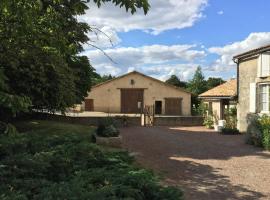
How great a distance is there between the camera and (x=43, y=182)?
566cm

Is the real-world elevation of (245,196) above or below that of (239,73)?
below

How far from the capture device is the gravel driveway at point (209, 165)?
9594 millimetres

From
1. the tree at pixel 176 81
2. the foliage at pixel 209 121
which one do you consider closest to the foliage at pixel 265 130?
the foliage at pixel 209 121

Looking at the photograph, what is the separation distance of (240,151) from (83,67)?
41.5 feet

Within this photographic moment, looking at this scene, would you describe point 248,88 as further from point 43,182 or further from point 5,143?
point 43,182

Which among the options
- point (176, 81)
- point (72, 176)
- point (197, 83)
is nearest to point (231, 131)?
point (72, 176)

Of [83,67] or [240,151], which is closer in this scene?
[240,151]

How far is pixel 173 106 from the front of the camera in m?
53.2

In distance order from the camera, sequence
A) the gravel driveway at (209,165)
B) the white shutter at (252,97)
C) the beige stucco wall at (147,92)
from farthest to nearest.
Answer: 1. the beige stucco wall at (147,92)
2. the white shutter at (252,97)
3. the gravel driveway at (209,165)

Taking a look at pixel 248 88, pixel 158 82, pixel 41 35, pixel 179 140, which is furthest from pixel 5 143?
pixel 158 82

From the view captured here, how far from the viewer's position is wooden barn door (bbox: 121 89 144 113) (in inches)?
2084

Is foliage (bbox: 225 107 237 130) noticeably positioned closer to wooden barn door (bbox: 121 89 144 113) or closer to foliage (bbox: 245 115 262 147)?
foliage (bbox: 245 115 262 147)

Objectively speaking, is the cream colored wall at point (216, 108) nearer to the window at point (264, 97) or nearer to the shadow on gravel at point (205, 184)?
the window at point (264, 97)

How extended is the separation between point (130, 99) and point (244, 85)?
3021 cm
